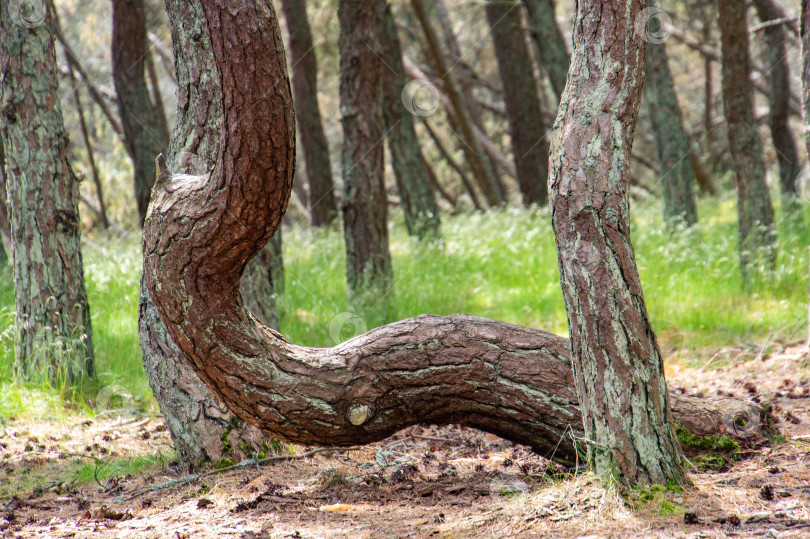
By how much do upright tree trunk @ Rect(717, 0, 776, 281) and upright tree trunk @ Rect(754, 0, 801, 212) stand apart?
246 centimetres

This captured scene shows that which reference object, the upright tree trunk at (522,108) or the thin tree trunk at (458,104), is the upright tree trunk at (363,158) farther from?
the thin tree trunk at (458,104)

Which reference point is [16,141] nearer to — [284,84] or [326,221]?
[284,84]

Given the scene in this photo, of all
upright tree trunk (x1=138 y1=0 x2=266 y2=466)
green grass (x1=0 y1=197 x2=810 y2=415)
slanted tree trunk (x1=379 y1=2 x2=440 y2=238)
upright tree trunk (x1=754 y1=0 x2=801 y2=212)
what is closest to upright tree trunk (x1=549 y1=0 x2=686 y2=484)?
upright tree trunk (x1=138 y1=0 x2=266 y2=466)

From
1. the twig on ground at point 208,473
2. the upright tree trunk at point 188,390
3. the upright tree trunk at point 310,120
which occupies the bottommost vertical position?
the twig on ground at point 208,473

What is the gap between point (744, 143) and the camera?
707 cm

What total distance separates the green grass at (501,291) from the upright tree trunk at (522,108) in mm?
2015

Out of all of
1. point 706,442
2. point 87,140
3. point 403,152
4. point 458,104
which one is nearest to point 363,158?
point 403,152

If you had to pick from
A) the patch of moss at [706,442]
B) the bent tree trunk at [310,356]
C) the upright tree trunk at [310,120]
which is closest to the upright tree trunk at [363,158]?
the bent tree trunk at [310,356]

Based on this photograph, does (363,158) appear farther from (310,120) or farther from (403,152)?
(310,120)

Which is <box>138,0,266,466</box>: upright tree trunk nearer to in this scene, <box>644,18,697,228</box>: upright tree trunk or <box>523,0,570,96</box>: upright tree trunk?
<box>644,18,697,228</box>: upright tree trunk

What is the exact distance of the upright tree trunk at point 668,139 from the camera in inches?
368

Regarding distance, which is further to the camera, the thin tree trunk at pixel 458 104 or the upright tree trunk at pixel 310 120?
the thin tree trunk at pixel 458 104

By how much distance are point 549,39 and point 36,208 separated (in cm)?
823

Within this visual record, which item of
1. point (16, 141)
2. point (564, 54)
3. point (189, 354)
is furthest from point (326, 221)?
point (189, 354)
